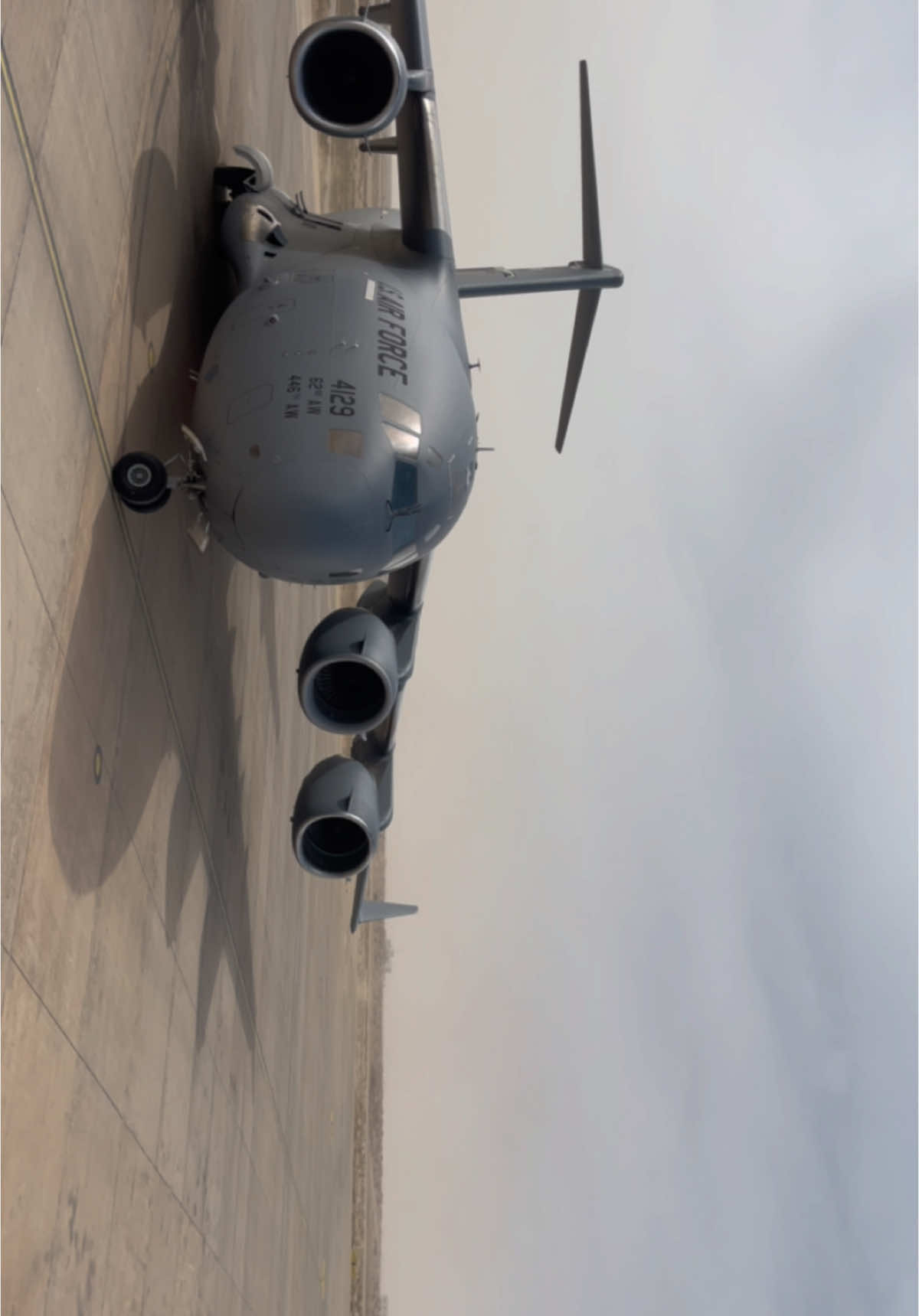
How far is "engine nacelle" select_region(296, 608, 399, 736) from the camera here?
9.35 metres

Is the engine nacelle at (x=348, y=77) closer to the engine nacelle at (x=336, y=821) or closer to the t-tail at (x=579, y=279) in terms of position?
the t-tail at (x=579, y=279)

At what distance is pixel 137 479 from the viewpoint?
312 inches

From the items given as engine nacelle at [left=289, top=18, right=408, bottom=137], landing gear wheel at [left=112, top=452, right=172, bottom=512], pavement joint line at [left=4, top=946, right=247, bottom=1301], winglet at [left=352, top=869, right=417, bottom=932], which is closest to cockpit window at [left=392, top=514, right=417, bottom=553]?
landing gear wheel at [left=112, top=452, right=172, bottom=512]

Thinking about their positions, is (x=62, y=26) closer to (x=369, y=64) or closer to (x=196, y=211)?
(x=369, y=64)

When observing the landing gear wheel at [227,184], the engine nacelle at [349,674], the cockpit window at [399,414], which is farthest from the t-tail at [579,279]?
the engine nacelle at [349,674]

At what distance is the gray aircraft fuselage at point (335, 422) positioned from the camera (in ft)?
25.7

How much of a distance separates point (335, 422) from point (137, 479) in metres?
1.58

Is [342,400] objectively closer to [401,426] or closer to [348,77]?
[401,426]

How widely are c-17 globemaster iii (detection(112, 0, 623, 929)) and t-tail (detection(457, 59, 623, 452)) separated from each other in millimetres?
2013

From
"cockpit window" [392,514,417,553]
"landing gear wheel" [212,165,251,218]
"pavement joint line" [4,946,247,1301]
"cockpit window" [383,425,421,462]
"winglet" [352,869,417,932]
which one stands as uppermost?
"landing gear wheel" [212,165,251,218]

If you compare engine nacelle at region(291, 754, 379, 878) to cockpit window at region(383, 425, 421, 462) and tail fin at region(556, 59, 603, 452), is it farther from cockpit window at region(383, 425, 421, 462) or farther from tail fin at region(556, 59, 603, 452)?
tail fin at region(556, 59, 603, 452)

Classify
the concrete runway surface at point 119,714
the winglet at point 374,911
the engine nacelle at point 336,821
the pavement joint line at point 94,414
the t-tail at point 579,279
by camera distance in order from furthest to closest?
the winglet at point 374,911, the t-tail at point 579,279, the engine nacelle at point 336,821, the concrete runway surface at point 119,714, the pavement joint line at point 94,414

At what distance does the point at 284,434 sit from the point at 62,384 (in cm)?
164

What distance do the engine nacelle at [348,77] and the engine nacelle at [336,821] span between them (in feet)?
19.0
